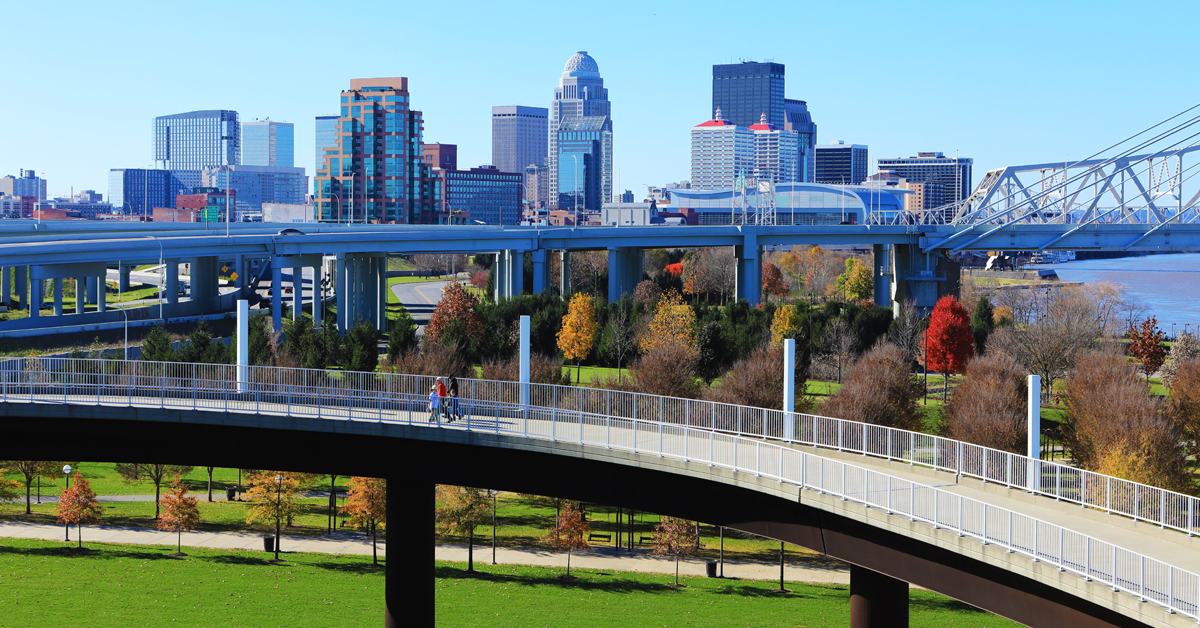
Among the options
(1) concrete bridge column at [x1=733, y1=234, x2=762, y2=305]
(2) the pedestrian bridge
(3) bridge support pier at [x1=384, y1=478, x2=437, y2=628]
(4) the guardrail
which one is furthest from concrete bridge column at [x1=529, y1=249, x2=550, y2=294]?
(3) bridge support pier at [x1=384, y1=478, x2=437, y2=628]

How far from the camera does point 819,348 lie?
6278 cm

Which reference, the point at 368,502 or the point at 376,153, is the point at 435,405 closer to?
the point at 368,502

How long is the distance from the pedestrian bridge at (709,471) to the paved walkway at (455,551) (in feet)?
36.7

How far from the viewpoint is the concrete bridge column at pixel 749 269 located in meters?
90.4

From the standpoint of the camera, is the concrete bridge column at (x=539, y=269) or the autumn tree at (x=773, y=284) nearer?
the concrete bridge column at (x=539, y=269)

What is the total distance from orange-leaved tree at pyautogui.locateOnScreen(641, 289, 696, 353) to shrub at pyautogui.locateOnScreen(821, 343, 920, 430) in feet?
33.6

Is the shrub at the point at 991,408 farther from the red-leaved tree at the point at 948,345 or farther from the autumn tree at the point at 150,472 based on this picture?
the autumn tree at the point at 150,472

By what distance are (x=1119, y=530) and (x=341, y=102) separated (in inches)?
6772

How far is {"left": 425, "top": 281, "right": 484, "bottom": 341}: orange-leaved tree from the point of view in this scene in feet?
202

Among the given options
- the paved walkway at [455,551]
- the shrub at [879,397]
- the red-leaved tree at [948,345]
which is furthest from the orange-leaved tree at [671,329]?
the paved walkway at [455,551]

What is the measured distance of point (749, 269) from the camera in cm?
9125

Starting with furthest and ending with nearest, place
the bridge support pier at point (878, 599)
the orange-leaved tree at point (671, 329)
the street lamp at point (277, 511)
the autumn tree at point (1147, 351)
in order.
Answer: the autumn tree at point (1147, 351) → the orange-leaved tree at point (671, 329) → the street lamp at point (277, 511) → the bridge support pier at point (878, 599)

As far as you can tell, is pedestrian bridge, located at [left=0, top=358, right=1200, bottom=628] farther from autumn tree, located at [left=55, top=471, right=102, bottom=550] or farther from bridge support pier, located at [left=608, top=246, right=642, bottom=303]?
bridge support pier, located at [left=608, top=246, right=642, bottom=303]

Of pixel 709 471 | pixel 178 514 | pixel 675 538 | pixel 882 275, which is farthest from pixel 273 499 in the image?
pixel 882 275
